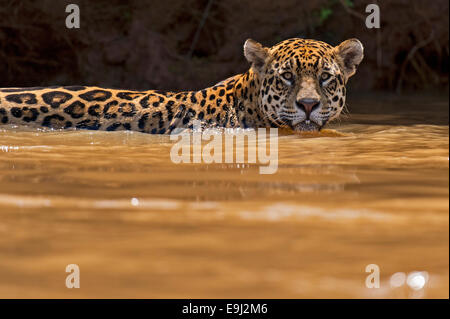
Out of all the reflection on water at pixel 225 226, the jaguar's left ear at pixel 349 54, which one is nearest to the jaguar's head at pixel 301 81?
the jaguar's left ear at pixel 349 54

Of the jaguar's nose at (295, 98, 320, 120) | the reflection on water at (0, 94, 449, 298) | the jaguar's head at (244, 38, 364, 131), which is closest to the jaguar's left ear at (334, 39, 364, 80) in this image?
Answer: the jaguar's head at (244, 38, 364, 131)

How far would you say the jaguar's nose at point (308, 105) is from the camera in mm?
6202

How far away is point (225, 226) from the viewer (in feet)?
9.64

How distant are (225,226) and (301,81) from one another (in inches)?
144

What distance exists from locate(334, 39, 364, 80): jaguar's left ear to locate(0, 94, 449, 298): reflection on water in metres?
2.09

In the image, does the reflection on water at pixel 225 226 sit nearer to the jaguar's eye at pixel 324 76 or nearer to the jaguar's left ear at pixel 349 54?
the jaguar's eye at pixel 324 76

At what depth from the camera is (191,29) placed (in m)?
11.7

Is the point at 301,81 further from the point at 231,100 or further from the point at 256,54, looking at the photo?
the point at 231,100

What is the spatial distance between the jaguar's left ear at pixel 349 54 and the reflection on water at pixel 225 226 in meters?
2.09

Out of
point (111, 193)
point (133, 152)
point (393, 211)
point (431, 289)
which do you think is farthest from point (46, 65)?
point (431, 289)

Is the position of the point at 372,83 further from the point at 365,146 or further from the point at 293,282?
the point at 293,282

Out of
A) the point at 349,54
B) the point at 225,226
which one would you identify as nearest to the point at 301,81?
the point at 349,54

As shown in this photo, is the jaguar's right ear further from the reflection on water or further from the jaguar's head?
the reflection on water

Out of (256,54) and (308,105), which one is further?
(256,54)
